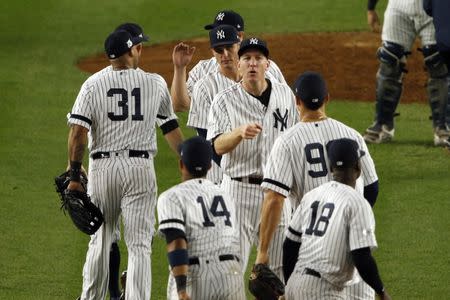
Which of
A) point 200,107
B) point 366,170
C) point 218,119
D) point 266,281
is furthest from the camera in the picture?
point 200,107

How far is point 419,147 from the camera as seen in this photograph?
49.3 ft

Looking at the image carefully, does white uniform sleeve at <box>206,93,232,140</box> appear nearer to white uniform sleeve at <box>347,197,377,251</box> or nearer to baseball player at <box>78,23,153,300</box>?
baseball player at <box>78,23,153,300</box>

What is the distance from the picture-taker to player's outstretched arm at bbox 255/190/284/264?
27.6ft

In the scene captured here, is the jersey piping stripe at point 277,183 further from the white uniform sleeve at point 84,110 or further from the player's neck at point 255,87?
the white uniform sleeve at point 84,110

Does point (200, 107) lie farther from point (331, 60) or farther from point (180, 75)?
point (331, 60)

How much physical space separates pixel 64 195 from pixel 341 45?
10958mm

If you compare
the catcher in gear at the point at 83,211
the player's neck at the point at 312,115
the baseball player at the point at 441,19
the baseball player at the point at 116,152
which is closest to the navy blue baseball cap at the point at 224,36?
the baseball player at the point at 116,152

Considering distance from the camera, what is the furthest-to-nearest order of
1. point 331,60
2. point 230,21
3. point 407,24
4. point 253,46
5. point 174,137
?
point 331,60, point 407,24, point 230,21, point 174,137, point 253,46

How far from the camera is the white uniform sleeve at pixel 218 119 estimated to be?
30.7ft

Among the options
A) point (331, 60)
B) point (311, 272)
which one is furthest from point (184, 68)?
point (331, 60)

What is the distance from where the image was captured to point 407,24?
48.0 feet

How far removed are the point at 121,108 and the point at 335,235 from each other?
2.45m

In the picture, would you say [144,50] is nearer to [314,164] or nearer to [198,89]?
[198,89]

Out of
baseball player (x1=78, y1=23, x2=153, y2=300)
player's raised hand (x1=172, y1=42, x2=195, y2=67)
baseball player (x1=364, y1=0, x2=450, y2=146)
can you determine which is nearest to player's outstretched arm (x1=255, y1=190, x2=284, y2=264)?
baseball player (x1=78, y1=23, x2=153, y2=300)
